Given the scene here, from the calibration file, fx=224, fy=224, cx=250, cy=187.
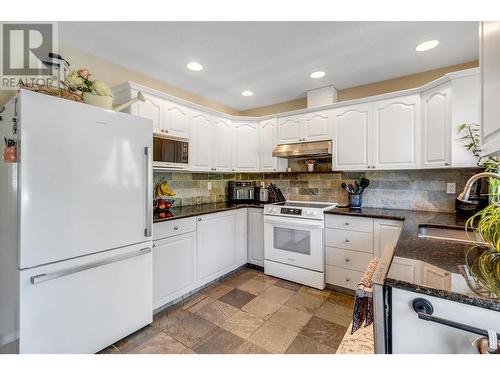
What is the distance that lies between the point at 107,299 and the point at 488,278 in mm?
2099

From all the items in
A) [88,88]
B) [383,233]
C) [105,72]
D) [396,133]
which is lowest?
[383,233]

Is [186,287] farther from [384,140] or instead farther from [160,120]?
[384,140]

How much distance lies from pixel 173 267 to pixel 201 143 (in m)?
1.51

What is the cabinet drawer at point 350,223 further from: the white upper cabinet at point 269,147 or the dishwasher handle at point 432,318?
the dishwasher handle at point 432,318

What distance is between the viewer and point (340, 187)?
9.94ft

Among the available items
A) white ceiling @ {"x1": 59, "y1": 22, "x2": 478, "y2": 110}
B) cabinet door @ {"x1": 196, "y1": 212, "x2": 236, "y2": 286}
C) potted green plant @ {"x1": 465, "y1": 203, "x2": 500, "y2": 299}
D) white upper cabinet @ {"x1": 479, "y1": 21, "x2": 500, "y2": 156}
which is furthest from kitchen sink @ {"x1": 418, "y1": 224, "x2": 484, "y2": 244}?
cabinet door @ {"x1": 196, "y1": 212, "x2": 236, "y2": 286}

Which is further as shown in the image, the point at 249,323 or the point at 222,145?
the point at 222,145

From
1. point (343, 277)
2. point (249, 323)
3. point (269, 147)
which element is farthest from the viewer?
point (269, 147)

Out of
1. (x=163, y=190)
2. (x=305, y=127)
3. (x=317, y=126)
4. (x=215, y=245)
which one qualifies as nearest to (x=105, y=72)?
(x=163, y=190)

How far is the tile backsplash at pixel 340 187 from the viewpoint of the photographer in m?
2.43

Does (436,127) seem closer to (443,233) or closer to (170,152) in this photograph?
(443,233)

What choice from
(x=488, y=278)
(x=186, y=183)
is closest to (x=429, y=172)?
(x=488, y=278)

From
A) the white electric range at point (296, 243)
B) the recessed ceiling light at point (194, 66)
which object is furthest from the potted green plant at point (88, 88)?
the white electric range at point (296, 243)

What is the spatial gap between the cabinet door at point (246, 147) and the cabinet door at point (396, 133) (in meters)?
1.59
